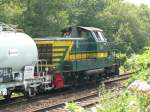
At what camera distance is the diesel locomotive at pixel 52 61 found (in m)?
15.0

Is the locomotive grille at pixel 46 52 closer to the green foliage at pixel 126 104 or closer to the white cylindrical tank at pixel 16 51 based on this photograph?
the white cylindrical tank at pixel 16 51

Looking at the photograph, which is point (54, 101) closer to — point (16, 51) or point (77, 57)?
point (16, 51)

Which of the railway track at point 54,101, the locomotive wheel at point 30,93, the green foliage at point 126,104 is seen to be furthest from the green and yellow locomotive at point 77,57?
the green foliage at point 126,104

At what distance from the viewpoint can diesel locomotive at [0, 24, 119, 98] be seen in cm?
1495

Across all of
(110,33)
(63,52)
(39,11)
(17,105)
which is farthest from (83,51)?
(110,33)

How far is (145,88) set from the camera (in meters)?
5.81

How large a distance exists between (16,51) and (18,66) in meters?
0.64

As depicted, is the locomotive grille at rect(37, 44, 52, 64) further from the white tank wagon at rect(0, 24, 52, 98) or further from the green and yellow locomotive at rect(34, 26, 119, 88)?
the white tank wagon at rect(0, 24, 52, 98)

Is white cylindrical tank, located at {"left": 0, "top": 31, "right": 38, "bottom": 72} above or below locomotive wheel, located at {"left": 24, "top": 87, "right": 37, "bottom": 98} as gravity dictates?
above

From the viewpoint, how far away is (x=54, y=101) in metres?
16.4

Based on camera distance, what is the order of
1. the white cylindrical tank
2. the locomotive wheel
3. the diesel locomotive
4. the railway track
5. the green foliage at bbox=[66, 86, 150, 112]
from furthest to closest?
the locomotive wheel
the diesel locomotive
the white cylindrical tank
the railway track
the green foliage at bbox=[66, 86, 150, 112]

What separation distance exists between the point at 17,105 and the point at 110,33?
104 ft

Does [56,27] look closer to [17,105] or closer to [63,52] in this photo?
→ [63,52]

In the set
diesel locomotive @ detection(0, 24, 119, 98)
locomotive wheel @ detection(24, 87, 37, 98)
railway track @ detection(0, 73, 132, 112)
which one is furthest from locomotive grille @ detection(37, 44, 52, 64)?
locomotive wheel @ detection(24, 87, 37, 98)
